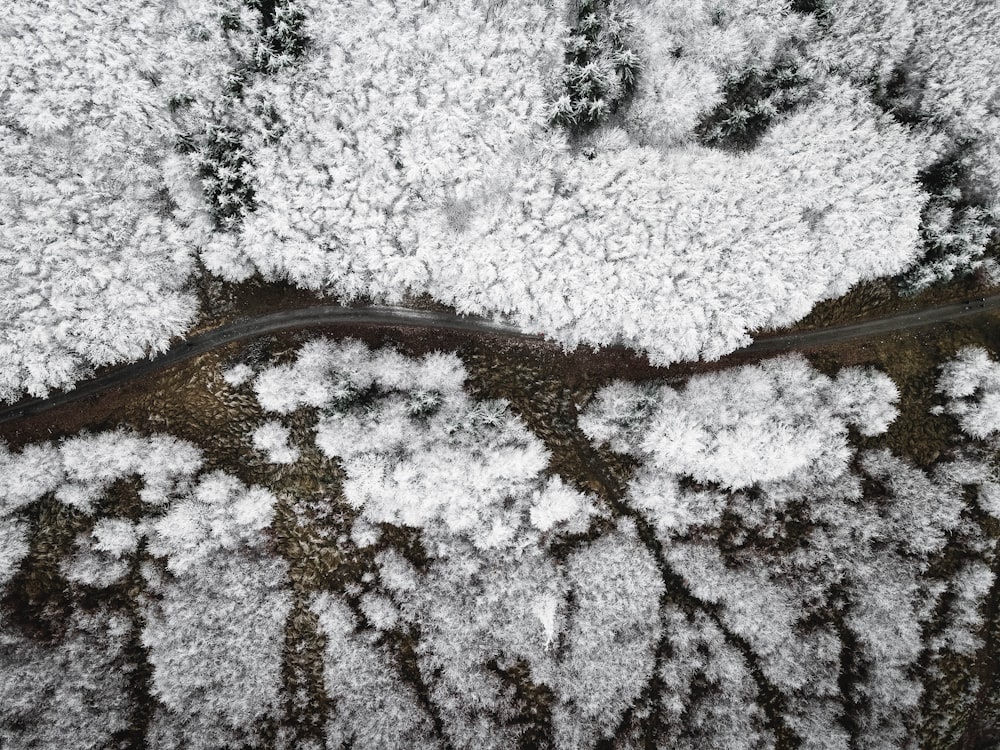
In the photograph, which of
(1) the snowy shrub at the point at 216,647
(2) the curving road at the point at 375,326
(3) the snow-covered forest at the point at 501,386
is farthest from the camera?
(2) the curving road at the point at 375,326

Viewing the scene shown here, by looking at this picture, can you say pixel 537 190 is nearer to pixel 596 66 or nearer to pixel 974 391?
pixel 596 66

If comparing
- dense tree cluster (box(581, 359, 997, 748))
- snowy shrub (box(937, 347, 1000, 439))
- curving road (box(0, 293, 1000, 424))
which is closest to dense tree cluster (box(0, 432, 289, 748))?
curving road (box(0, 293, 1000, 424))

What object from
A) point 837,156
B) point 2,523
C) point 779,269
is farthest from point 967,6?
point 2,523

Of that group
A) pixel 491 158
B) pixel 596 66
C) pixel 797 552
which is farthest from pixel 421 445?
pixel 797 552

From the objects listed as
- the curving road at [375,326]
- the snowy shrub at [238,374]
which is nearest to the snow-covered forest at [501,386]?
the snowy shrub at [238,374]

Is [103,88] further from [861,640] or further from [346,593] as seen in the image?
[861,640]

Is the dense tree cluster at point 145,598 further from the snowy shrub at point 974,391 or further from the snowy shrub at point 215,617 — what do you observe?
the snowy shrub at point 974,391
